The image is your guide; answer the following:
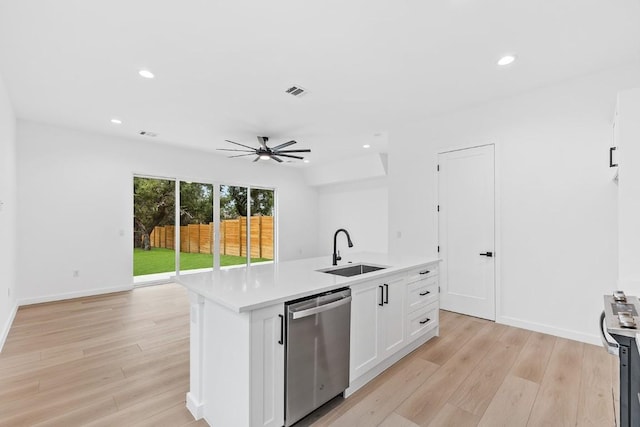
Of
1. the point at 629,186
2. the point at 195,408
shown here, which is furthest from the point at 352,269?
the point at 629,186

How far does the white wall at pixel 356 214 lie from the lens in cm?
729

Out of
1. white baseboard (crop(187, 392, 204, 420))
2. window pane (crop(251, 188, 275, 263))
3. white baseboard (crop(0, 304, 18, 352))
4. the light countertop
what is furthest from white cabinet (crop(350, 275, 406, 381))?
window pane (crop(251, 188, 275, 263))

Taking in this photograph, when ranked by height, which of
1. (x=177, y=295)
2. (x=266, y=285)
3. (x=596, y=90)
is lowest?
(x=177, y=295)

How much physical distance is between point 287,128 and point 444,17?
302 cm

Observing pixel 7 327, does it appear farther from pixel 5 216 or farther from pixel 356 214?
pixel 356 214

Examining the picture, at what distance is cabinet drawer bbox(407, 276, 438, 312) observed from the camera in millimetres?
2691

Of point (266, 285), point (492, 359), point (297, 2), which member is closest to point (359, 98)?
point (297, 2)

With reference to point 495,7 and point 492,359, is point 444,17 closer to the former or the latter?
point 495,7

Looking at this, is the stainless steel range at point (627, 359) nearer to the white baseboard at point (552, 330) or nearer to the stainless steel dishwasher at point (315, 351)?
the stainless steel dishwasher at point (315, 351)

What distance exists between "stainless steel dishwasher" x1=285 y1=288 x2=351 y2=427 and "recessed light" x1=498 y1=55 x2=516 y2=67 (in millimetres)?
2605

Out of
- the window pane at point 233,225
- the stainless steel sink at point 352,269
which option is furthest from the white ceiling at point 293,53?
the window pane at point 233,225

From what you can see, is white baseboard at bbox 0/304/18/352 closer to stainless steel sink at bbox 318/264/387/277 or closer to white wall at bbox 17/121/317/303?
white wall at bbox 17/121/317/303

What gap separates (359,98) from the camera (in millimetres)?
3662

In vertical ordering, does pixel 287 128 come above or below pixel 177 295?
above
